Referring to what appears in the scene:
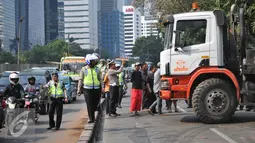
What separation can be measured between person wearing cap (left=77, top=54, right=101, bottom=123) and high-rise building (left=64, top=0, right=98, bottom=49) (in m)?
161

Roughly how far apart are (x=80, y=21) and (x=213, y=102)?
6483 inches

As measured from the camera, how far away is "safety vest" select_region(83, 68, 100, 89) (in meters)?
11.0

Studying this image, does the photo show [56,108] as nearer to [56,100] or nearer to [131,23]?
[56,100]

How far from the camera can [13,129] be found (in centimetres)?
1047

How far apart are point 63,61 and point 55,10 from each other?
135045mm

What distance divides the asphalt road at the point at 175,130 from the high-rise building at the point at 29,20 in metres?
126

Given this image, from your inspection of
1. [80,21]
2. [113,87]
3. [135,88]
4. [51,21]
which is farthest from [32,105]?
[80,21]

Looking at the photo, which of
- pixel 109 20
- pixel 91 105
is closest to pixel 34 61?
pixel 91 105

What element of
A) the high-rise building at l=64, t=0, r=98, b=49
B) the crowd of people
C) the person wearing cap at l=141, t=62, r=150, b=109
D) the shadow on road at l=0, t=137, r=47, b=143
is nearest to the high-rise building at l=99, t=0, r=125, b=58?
the high-rise building at l=64, t=0, r=98, b=49

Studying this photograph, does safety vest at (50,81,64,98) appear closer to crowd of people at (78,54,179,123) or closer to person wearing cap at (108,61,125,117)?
crowd of people at (78,54,179,123)

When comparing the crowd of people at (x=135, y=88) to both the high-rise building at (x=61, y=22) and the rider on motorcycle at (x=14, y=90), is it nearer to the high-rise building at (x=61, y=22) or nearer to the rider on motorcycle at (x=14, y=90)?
the rider on motorcycle at (x=14, y=90)

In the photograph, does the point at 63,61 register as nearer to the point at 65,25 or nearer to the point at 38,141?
the point at 38,141

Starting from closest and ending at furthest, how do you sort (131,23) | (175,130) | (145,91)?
1. (175,130)
2. (145,91)
3. (131,23)

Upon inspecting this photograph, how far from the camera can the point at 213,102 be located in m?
11.6
